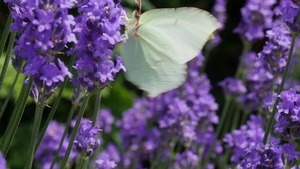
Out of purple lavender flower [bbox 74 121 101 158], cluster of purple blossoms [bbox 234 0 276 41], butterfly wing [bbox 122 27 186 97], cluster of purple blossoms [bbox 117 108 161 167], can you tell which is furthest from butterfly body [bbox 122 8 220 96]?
cluster of purple blossoms [bbox 234 0 276 41]

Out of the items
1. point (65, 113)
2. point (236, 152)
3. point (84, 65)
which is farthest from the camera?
point (65, 113)

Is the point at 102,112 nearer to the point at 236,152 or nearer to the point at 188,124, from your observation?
the point at 188,124

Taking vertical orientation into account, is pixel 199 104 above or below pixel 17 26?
below

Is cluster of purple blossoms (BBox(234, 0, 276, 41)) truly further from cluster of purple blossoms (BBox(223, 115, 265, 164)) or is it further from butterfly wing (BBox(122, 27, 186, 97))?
butterfly wing (BBox(122, 27, 186, 97))

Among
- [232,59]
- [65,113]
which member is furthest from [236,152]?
[232,59]

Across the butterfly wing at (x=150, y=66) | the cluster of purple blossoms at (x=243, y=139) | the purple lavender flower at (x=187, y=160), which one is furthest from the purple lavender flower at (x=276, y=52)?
the purple lavender flower at (x=187, y=160)

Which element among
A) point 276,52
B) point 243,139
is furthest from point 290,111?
point 243,139

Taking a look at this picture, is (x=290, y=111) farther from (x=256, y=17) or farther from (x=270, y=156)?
(x=256, y=17)
